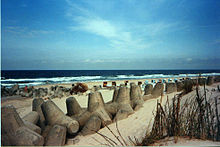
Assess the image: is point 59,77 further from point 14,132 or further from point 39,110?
point 14,132

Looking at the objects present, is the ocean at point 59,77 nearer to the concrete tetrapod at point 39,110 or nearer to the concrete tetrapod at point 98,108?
the concrete tetrapod at point 98,108

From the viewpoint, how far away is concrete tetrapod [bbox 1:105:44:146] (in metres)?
2.51

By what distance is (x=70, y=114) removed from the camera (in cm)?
457

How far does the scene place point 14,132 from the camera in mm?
2621

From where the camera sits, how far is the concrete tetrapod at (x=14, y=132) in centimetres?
251

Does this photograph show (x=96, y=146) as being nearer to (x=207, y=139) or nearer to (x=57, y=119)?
(x=57, y=119)

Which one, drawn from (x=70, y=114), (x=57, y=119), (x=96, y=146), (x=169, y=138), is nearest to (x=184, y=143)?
(x=169, y=138)

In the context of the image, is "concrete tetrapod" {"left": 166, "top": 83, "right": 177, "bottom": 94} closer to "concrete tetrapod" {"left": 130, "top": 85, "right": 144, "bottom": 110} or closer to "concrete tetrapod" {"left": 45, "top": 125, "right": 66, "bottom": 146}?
"concrete tetrapod" {"left": 130, "top": 85, "right": 144, "bottom": 110}

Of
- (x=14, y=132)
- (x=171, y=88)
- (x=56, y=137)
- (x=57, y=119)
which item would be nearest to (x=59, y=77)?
(x=171, y=88)

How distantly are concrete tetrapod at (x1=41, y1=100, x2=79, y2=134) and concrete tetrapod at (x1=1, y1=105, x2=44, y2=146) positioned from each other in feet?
3.10

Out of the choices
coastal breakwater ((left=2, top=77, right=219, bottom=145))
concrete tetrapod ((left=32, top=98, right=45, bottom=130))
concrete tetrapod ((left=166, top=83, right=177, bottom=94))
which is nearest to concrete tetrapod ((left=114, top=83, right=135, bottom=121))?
coastal breakwater ((left=2, top=77, right=219, bottom=145))

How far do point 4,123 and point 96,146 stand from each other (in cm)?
172

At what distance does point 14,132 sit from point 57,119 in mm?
1190

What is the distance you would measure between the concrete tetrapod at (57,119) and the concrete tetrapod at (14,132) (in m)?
0.94
